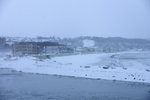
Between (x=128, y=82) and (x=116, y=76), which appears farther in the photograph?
(x=116, y=76)

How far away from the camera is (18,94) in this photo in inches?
252

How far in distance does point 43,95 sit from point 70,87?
1258 millimetres

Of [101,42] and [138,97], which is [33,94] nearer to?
[138,97]

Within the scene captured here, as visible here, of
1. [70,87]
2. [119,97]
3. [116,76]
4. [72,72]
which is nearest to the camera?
[119,97]

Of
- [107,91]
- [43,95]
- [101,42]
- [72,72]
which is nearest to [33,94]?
[43,95]

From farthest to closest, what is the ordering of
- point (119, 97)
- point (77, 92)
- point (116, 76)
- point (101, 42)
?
point (101, 42), point (116, 76), point (77, 92), point (119, 97)

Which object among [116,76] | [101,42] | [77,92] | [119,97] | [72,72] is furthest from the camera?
[101,42]

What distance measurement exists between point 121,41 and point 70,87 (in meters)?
46.0

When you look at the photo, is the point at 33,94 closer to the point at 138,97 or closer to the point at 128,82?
the point at 138,97

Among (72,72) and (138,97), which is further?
(72,72)

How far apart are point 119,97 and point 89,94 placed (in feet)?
2.43

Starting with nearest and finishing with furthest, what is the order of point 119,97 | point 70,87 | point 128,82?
point 119,97 < point 70,87 < point 128,82

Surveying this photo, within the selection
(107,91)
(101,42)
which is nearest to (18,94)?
(107,91)

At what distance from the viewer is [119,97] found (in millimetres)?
6105
